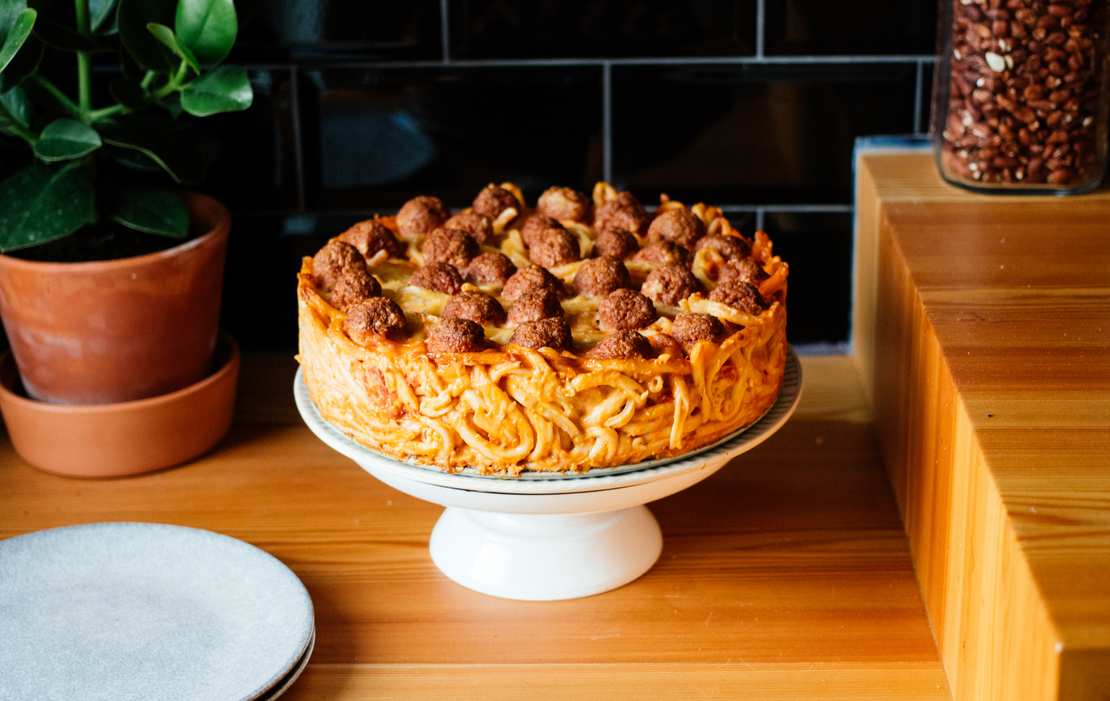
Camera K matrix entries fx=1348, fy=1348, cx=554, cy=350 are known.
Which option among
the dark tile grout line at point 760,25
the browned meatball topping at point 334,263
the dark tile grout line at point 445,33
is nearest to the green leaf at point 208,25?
the browned meatball topping at point 334,263

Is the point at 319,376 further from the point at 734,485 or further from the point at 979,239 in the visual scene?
the point at 979,239

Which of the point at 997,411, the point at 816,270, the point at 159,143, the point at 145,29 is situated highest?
the point at 145,29

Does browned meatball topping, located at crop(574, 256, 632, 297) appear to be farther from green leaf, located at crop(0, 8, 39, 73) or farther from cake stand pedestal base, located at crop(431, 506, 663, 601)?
green leaf, located at crop(0, 8, 39, 73)

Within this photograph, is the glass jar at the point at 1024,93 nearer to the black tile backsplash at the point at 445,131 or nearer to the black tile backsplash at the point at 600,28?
the black tile backsplash at the point at 600,28

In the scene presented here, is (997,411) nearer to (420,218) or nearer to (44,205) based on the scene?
(420,218)

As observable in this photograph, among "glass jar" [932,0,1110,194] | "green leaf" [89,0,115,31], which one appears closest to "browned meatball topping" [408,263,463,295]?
"green leaf" [89,0,115,31]

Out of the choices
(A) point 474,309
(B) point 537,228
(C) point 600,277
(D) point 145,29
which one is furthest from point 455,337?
(D) point 145,29

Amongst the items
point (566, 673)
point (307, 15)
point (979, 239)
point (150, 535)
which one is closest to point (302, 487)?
point (150, 535)
